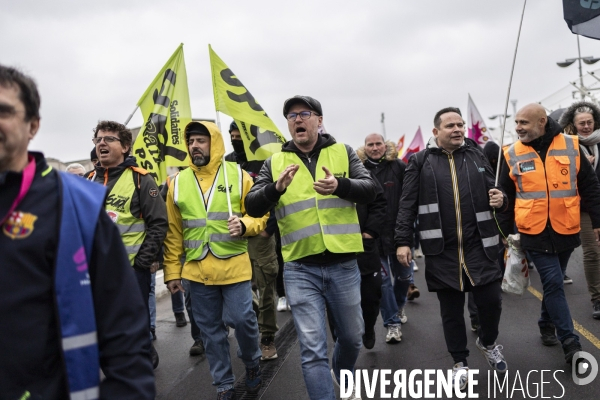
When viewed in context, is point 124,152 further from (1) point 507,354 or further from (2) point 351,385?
(1) point 507,354

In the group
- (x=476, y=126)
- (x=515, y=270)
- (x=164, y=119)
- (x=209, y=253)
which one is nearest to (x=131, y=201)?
(x=209, y=253)

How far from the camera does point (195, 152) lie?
446 cm

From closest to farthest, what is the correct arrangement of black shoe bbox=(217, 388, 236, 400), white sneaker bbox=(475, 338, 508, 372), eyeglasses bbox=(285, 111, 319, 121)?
eyeglasses bbox=(285, 111, 319, 121) → black shoe bbox=(217, 388, 236, 400) → white sneaker bbox=(475, 338, 508, 372)

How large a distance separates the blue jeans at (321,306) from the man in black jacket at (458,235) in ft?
2.92

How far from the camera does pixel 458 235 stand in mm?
4395

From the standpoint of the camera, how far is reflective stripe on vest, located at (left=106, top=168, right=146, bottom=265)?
4520 millimetres

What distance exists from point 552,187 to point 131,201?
3627 mm

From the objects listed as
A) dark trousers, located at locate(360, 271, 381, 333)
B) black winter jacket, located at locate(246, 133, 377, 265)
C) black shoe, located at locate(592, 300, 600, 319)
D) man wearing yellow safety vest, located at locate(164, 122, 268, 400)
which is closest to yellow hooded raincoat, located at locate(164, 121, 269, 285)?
man wearing yellow safety vest, located at locate(164, 122, 268, 400)

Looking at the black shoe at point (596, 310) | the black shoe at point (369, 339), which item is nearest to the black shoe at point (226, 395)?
the black shoe at point (369, 339)

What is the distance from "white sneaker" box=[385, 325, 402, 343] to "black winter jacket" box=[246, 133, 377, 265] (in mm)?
2168

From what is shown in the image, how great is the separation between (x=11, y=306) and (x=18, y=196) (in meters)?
0.31

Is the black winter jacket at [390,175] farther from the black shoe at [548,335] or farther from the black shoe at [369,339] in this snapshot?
the black shoe at [548,335]

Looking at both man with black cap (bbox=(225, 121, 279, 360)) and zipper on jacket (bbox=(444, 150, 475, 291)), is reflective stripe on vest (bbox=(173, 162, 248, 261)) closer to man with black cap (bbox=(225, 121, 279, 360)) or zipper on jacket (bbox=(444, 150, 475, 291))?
man with black cap (bbox=(225, 121, 279, 360))

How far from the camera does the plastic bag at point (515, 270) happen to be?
4871mm
